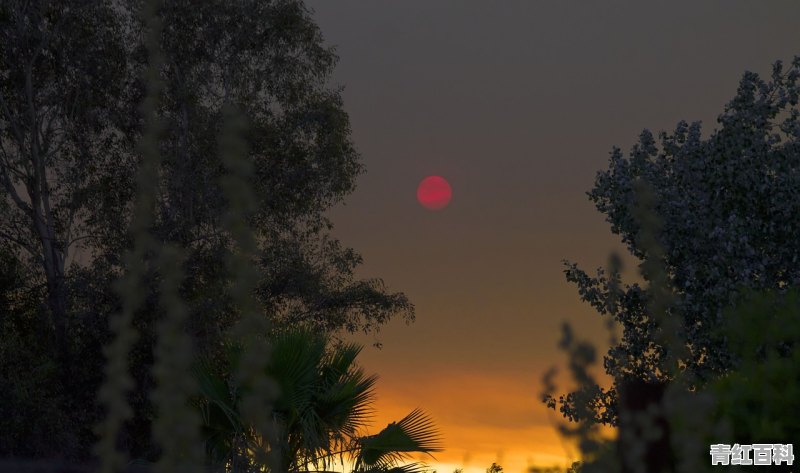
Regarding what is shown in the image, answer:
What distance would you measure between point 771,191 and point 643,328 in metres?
3.69

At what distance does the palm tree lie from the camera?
1102cm

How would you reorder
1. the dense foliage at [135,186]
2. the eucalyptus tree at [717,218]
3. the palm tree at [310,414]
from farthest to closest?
the dense foliage at [135,186] < the eucalyptus tree at [717,218] < the palm tree at [310,414]

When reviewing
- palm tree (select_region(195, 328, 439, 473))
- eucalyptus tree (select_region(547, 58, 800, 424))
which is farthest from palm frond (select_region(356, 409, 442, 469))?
eucalyptus tree (select_region(547, 58, 800, 424))

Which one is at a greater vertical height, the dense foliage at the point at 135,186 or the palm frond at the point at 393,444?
the dense foliage at the point at 135,186

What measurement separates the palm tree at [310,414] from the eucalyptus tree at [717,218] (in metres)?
7.88

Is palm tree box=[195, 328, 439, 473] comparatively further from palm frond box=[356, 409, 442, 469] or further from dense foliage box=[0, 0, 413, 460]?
dense foliage box=[0, 0, 413, 460]

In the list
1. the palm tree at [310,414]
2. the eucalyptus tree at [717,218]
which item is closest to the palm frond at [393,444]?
the palm tree at [310,414]

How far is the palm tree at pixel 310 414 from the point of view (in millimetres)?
11023

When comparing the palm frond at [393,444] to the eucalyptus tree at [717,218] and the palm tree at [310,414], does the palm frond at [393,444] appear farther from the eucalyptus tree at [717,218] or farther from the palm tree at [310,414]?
the eucalyptus tree at [717,218]

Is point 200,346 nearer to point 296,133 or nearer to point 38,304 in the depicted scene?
point 38,304

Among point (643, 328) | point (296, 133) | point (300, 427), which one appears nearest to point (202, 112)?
→ point (296, 133)

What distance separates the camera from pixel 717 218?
61.6 ft

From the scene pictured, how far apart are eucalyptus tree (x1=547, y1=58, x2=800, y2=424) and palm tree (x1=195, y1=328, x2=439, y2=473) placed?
788cm

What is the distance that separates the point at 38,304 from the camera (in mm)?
25141
